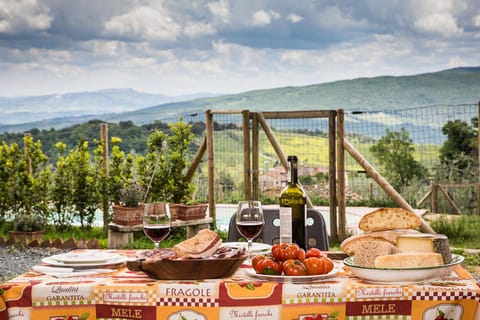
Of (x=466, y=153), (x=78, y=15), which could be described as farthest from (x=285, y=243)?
(x=78, y=15)

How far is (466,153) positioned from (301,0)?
1459cm

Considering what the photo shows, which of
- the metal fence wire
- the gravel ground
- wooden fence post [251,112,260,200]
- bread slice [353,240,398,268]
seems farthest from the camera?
the metal fence wire

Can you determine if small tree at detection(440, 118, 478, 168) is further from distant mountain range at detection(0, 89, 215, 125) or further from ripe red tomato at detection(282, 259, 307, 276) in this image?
distant mountain range at detection(0, 89, 215, 125)

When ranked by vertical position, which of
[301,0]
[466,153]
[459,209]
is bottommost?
[459,209]

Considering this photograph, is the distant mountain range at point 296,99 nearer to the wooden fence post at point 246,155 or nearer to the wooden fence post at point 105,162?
the wooden fence post at point 105,162

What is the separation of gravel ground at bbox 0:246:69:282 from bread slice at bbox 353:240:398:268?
4.77 meters

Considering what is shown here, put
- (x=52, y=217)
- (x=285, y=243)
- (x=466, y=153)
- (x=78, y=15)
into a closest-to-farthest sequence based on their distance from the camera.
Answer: (x=285, y=243), (x=52, y=217), (x=466, y=153), (x=78, y=15)

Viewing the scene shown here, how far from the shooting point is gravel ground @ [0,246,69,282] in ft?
21.5

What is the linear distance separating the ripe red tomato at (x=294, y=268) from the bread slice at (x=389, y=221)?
0.29 meters

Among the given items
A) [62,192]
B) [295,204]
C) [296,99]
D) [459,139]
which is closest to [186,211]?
[62,192]

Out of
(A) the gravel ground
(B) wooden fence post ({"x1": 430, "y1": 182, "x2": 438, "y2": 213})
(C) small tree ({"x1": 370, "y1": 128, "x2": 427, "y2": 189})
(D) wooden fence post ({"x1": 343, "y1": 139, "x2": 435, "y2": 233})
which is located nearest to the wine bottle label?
(A) the gravel ground

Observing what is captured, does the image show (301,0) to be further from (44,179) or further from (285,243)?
(285,243)

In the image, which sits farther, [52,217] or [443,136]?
[443,136]

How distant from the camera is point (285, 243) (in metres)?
2.29
